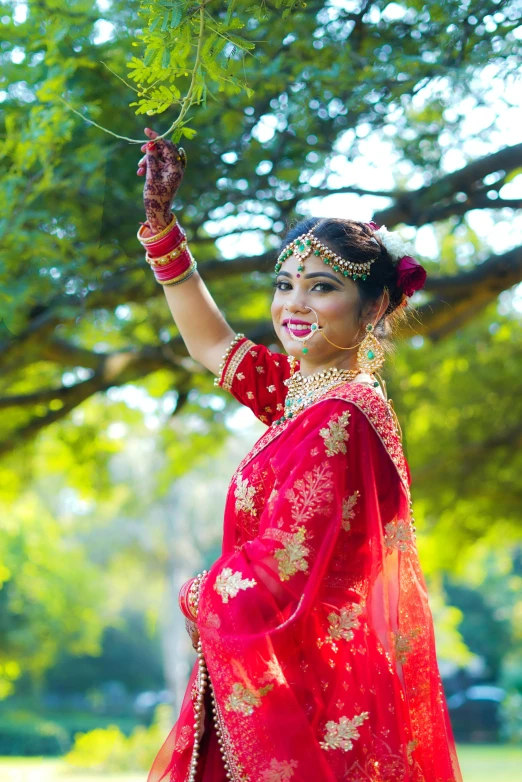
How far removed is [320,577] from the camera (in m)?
2.02

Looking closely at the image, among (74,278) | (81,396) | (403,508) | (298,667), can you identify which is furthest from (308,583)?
(81,396)

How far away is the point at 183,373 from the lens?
6309 millimetres

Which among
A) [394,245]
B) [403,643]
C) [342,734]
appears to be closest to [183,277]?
[394,245]

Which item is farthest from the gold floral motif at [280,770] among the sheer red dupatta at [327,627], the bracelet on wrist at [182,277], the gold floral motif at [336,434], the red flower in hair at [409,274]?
the bracelet on wrist at [182,277]

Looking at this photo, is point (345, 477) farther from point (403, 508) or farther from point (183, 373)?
point (183, 373)

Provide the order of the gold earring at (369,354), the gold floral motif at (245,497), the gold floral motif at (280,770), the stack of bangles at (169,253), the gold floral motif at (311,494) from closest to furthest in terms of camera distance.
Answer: the gold floral motif at (280,770) → the gold floral motif at (311,494) → the gold floral motif at (245,497) → the gold earring at (369,354) → the stack of bangles at (169,253)

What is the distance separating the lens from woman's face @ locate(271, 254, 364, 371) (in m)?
2.35

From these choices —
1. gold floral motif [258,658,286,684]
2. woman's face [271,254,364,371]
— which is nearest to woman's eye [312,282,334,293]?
woman's face [271,254,364,371]

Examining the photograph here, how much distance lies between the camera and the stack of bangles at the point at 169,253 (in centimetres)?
257

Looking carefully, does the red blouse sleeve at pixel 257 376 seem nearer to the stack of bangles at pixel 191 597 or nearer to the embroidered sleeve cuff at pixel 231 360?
the embroidered sleeve cuff at pixel 231 360

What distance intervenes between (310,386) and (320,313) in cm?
19

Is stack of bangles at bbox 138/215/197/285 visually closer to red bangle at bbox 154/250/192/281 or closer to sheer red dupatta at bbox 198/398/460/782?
red bangle at bbox 154/250/192/281

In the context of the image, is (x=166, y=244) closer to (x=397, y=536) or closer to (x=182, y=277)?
(x=182, y=277)

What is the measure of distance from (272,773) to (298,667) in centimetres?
22
